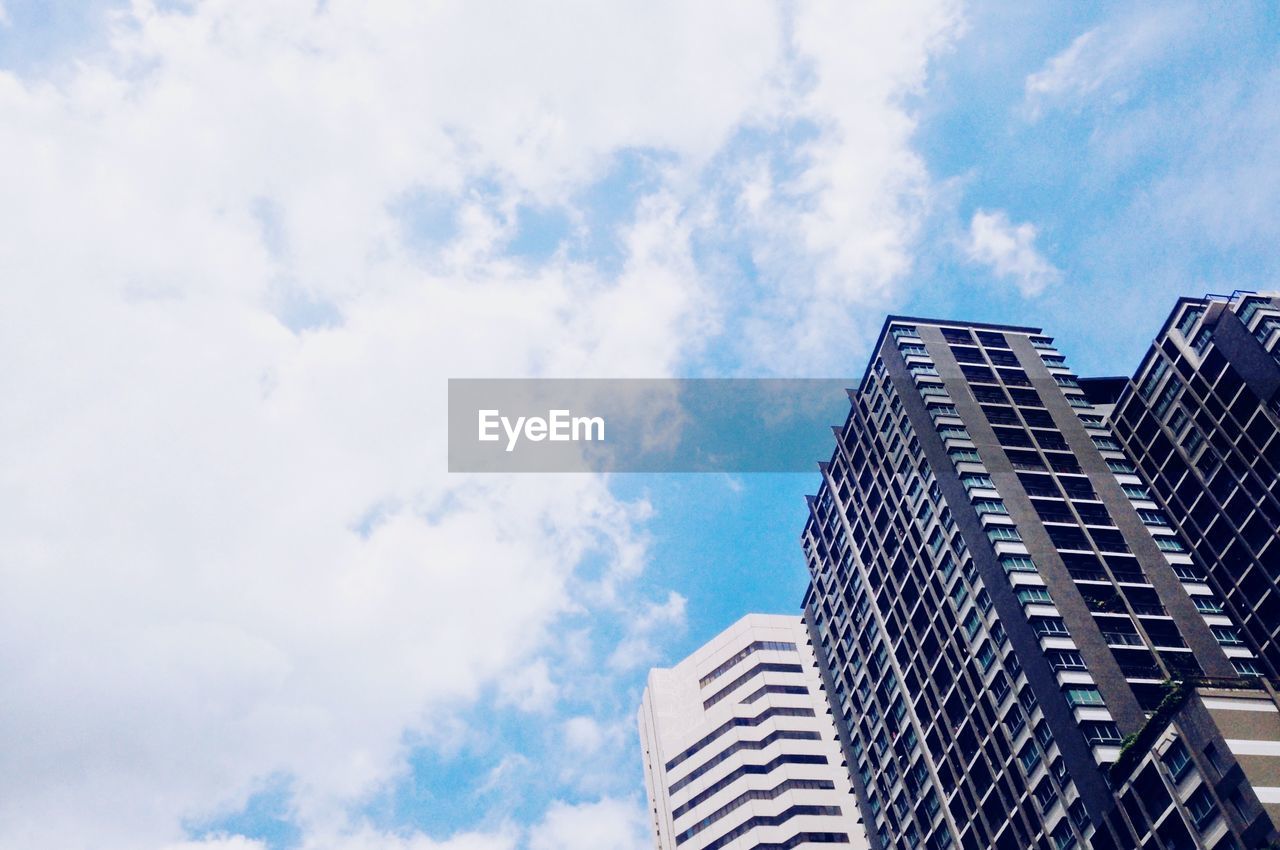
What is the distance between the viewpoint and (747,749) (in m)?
116

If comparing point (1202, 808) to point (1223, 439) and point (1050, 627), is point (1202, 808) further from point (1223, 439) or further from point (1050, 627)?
point (1223, 439)

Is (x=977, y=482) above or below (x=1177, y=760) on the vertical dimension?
above

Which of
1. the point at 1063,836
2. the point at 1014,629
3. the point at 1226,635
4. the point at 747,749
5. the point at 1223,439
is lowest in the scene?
the point at 1063,836

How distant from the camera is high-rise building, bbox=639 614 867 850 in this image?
10962 cm

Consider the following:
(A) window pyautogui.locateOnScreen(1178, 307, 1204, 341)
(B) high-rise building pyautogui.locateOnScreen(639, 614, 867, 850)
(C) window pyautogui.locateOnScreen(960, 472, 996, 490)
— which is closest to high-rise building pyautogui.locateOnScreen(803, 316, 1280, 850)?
(C) window pyautogui.locateOnScreen(960, 472, 996, 490)

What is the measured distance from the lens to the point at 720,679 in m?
124

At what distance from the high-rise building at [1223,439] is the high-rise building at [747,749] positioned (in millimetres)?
41601

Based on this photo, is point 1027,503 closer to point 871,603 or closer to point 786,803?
point 871,603

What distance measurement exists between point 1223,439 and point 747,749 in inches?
2231

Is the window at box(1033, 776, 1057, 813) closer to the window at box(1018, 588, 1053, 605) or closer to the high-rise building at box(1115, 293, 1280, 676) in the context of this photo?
the window at box(1018, 588, 1053, 605)

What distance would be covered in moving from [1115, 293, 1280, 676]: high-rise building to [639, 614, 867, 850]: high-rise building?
41.6m

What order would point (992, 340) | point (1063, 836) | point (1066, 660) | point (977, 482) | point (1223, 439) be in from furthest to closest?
point (992, 340)
point (1223, 439)
point (977, 482)
point (1066, 660)
point (1063, 836)

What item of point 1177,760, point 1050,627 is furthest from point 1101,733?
point 1050,627

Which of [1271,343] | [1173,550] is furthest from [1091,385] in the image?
[1173,550]
